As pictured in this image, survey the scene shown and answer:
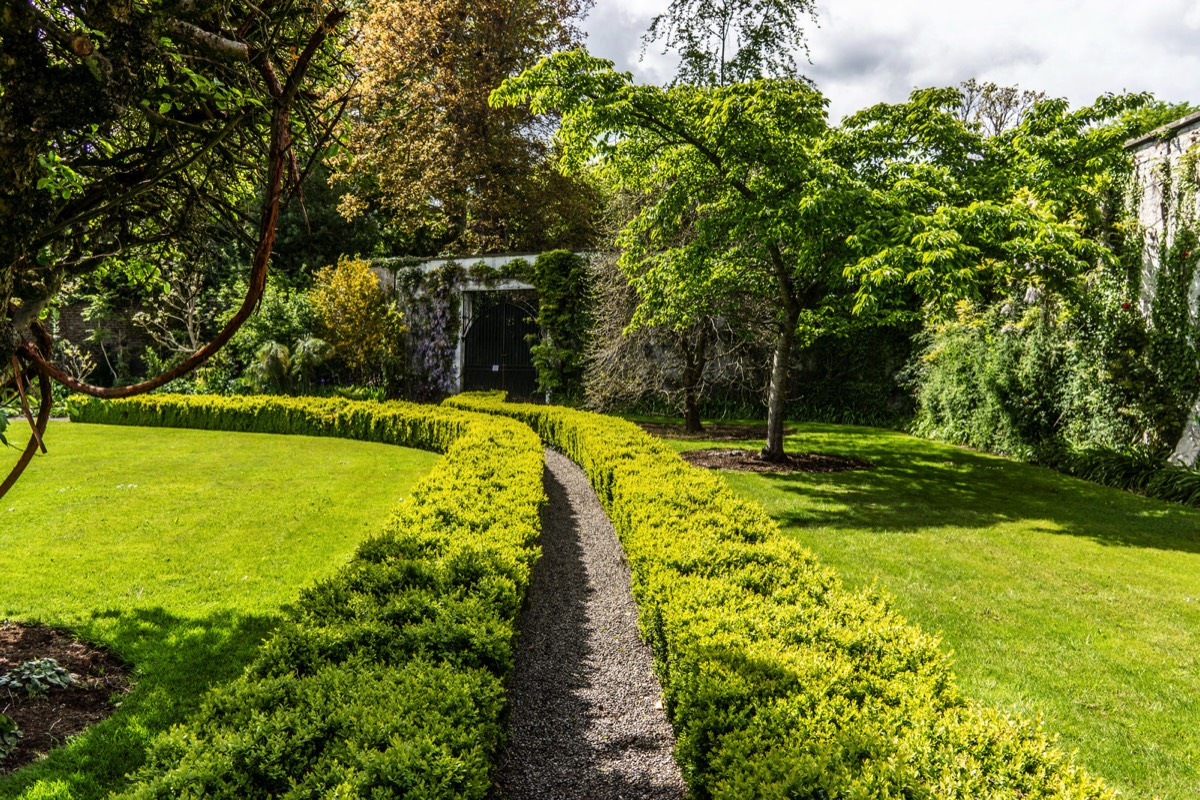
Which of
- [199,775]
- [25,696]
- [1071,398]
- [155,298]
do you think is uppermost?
[155,298]

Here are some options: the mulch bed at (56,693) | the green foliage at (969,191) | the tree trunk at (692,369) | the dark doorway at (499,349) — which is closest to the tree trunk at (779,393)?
the green foliage at (969,191)

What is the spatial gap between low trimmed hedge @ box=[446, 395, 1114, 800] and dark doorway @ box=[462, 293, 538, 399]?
44.8 feet

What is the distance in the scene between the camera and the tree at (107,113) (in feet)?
6.30

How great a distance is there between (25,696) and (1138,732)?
610 cm

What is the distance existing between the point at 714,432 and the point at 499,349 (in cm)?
731

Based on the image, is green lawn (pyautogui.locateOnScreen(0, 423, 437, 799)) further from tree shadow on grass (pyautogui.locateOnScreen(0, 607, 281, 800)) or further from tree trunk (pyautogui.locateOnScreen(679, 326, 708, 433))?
tree trunk (pyautogui.locateOnScreen(679, 326, 708, 433))

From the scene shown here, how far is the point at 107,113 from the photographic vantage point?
6.79ft

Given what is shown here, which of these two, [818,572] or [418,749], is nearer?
[418,749]

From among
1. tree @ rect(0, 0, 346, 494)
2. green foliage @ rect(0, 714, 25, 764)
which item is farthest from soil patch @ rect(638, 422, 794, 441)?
tree @ rect(0, 0, 346, 494)

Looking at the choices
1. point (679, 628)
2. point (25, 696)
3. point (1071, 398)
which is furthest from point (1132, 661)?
point (1071, 398)

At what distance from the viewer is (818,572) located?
4059 mm

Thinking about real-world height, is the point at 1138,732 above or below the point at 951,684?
below

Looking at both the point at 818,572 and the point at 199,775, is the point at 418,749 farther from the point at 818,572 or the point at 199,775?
the point at 818,572

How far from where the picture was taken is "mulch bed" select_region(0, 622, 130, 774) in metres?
3.20
